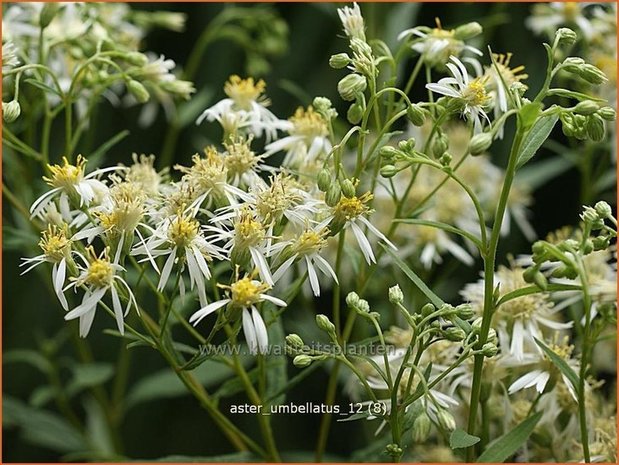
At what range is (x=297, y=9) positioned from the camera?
1837mm

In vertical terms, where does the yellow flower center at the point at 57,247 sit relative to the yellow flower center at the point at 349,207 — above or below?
below

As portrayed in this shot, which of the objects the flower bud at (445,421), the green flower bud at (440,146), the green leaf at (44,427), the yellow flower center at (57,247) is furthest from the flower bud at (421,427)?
the green leaf at (44,427)

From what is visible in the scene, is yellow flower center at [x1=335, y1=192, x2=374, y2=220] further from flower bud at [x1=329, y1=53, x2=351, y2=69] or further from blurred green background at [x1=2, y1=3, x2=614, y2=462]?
blurred green background at [x1=2, y1=3, x2=614, y2=462]

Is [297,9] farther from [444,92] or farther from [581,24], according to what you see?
[444,92]

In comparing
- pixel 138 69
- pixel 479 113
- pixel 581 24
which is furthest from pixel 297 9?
pixel 479 113

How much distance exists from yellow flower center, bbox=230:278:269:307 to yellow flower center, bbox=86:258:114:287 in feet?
0.41


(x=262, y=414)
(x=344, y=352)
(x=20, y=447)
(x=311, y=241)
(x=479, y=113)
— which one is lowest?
(x=20, y=447)

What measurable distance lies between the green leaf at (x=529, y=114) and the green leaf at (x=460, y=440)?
285mm

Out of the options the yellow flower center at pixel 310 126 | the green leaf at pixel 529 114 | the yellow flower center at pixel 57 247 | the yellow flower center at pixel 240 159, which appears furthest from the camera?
the yellow flower center at pixel 310 126

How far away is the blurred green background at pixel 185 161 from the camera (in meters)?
1.54

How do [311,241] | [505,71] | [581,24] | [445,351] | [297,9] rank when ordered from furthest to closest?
1. [297,9]
2. [581,24]
3. [505,71]
4. [445,351]
5. [311,241]

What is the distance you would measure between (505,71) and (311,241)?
396 mm

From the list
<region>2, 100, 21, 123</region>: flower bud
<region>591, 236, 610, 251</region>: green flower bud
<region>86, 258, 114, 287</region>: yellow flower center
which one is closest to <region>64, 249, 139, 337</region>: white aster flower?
<region>86, 258, 114, 287</region>: yellow flower center

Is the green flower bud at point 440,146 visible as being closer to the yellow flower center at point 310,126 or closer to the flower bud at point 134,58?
the yellow flower center at point 310,126
